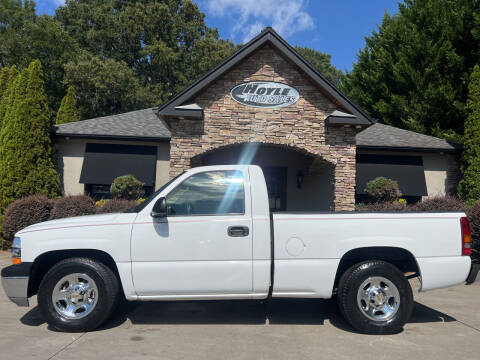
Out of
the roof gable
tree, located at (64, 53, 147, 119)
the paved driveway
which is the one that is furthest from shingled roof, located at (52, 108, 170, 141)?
tree, located at (64, 53, 147, 119)

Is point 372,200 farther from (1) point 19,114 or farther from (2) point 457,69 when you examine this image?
(1) point 19,114

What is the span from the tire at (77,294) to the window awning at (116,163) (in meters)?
8.38

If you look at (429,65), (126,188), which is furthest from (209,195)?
(429,65)

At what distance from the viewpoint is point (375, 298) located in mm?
4578

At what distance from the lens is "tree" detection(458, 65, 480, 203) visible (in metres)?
13.3

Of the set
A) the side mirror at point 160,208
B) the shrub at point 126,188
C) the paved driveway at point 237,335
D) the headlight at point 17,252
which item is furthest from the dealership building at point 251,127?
the side mirror at point 160,208

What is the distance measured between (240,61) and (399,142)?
7.07 m


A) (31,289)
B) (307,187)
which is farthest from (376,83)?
(31,289)

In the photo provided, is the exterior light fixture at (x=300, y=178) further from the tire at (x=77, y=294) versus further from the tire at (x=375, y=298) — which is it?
the tire at (x=77, y=294)

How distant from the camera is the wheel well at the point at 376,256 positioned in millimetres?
4703

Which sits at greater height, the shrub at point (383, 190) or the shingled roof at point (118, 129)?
the shingled roof at point (118, 129)

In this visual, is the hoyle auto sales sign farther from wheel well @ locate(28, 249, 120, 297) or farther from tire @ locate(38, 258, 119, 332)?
tire @ locate(38, 258, 119, 332)

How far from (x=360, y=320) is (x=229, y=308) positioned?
1905mm

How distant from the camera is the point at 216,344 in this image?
414 cm
